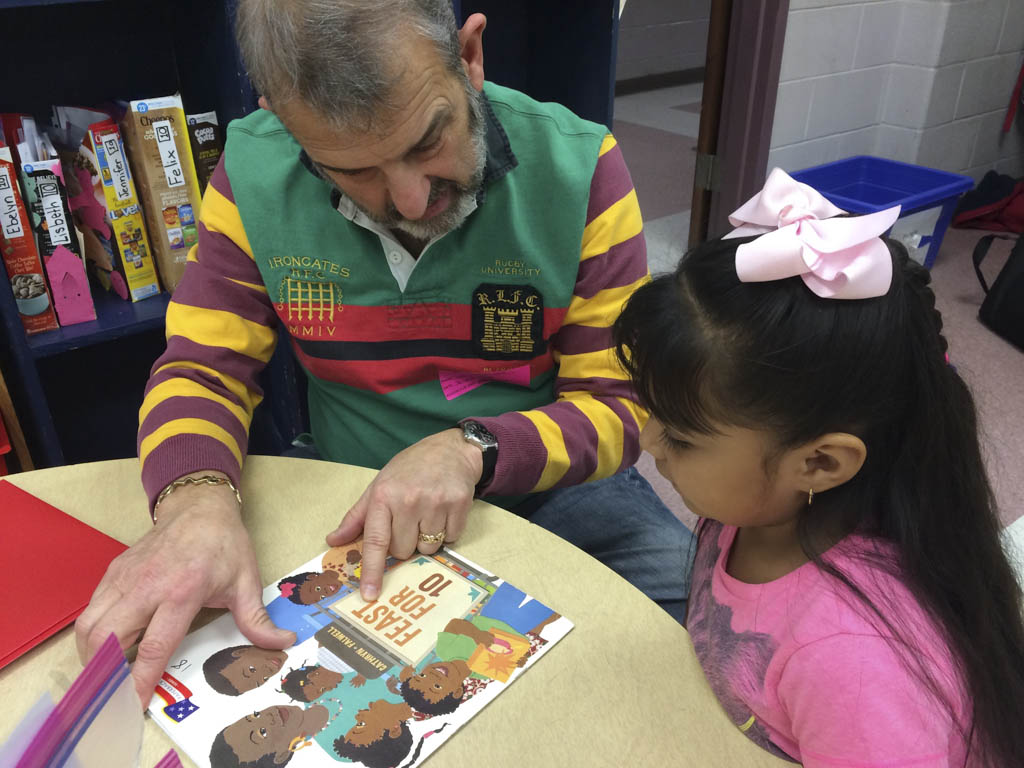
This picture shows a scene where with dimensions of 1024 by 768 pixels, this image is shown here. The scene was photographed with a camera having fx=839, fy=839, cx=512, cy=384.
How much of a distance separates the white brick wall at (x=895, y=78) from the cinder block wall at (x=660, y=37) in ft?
7.43

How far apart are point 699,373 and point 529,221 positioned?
1.42 ft

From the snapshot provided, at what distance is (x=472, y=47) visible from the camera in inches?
36.0

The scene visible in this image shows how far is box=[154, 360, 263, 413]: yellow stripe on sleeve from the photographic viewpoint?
3.33 ft

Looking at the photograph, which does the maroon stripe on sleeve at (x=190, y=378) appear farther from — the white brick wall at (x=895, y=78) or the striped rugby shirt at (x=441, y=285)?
the white brick wall at (x=895, y=78)

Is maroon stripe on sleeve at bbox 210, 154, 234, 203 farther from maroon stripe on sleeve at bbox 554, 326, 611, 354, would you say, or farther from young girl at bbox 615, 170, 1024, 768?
young girl at bbox 615, 170, 1024, 768

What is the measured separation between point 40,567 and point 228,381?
1.06 ft

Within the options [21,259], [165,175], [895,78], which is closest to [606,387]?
[165,175]

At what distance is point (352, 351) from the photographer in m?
1.06

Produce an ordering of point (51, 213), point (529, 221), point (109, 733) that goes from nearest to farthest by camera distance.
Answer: point (109, 733)
point (529, 221)
point (51, 213)

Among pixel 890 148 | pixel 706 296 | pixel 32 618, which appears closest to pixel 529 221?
pixel 706 296

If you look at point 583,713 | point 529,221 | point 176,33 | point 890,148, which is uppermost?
point 176,33

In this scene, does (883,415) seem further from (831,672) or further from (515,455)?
(515,455)

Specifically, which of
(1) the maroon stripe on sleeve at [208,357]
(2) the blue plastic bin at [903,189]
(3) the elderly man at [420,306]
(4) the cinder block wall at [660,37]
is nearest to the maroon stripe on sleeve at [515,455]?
(3) the elderly man at [420,306]

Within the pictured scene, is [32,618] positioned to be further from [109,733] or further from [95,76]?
[95,76]
